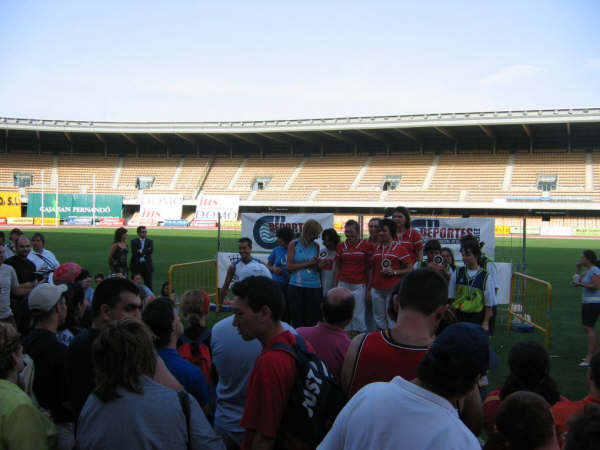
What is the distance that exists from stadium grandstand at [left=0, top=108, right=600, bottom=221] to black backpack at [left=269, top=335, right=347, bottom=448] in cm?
4153

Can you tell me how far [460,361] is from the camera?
1.68 meters

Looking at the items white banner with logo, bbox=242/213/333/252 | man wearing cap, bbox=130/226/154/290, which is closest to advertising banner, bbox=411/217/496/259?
white banner with logo, bbox=242/213/333/252

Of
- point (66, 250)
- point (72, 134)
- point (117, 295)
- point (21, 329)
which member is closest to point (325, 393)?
point (117, 295)

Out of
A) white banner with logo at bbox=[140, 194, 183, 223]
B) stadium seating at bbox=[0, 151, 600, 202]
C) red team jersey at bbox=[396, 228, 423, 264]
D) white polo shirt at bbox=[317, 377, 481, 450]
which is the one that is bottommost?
white polo shirt at bbox=[317, 377, 481, 450]

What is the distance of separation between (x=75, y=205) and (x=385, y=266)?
1864 inches

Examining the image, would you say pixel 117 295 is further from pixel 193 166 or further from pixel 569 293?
pixel 193 166

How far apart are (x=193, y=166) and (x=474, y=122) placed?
28091 millimetres

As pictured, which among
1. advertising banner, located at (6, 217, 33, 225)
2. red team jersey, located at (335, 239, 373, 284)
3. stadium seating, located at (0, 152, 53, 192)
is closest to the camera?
red team jersey, located at (335, 239, 373, 284)

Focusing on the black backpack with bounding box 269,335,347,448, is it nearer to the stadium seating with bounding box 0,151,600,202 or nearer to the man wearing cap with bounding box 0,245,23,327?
the man wearing cap with bounding box 0,245,23,327

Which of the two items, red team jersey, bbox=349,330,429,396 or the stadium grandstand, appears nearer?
red team jersey, bbox=349,330,429,396

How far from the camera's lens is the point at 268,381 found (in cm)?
212

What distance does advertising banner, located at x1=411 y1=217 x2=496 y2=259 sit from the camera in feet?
30.3

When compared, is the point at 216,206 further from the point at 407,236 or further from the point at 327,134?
the point at 407,236

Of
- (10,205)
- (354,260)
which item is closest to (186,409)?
(354,260)
